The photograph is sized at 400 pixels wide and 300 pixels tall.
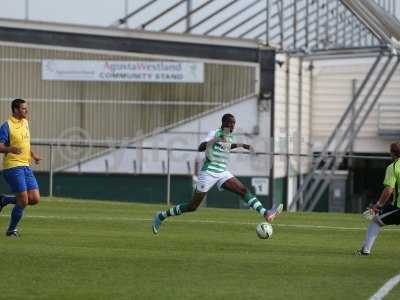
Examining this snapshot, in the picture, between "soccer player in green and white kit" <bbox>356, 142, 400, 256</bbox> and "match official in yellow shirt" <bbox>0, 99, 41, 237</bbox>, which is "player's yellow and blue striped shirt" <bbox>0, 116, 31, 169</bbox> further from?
"soccer player in green and white kit" <bbox>356, 142, 400, 256</bbox>

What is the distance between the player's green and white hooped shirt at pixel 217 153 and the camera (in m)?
17.1

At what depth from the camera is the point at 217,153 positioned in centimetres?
1717

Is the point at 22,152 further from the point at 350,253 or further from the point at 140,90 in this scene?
the point at 140,90

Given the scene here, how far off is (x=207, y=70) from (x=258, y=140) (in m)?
3.34

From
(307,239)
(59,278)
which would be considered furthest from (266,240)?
(59,278)

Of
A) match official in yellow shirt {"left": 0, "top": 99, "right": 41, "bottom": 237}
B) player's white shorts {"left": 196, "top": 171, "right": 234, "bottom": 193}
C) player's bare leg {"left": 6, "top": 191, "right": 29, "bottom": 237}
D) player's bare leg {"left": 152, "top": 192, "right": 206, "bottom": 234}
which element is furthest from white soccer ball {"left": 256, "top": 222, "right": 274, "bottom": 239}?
player's bare leg {"left": 6, "top": 191, "right": 29, "bottom": 237}

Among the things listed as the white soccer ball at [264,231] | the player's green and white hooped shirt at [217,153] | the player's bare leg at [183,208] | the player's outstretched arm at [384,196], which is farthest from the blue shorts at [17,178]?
the player's outstretched arm at [384,196]

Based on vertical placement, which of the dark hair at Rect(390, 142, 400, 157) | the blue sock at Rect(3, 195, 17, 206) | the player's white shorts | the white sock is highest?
the dark hair at Rect(390, 142, 400, 157)

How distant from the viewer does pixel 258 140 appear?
137 feet

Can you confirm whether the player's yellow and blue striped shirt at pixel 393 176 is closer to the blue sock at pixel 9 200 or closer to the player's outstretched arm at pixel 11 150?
the player's outstretched arm at pixel 11 150

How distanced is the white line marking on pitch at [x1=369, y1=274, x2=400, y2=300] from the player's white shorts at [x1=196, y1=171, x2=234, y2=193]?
4.74m

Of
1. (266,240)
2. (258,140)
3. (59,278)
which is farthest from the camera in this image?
(258,140)

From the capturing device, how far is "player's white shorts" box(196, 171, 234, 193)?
1711cm

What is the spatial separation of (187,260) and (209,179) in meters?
3.33
